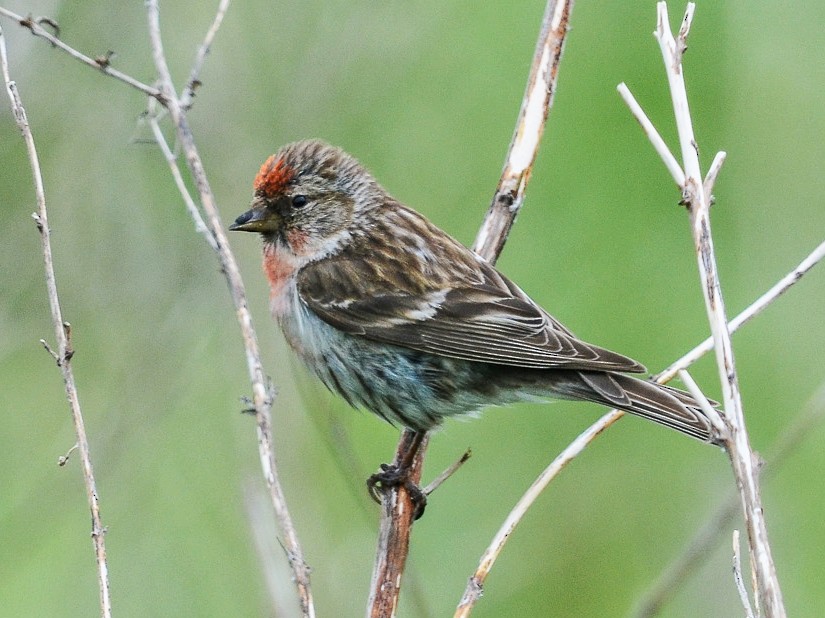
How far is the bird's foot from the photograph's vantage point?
14.0ft

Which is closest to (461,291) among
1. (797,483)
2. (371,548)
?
(371,548)

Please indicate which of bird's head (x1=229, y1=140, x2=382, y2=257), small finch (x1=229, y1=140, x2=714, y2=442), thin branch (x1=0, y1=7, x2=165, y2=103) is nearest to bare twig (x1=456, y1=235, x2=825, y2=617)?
small finch (x1=229, y1=140, x2=714, y2=442)

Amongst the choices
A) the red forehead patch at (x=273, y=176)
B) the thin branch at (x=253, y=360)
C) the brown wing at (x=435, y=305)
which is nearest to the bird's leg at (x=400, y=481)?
the brown wing at (x=435, y=305)

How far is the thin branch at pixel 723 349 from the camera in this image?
256 cm

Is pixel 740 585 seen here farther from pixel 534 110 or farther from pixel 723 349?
pixel 534 110

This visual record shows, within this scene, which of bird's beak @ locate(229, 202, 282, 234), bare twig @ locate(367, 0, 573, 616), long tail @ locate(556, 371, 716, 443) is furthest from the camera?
bird's beak @ locate(229, 202, 282, 234)

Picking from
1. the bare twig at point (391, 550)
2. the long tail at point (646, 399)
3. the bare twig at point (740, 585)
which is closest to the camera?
the bare twig at point (740, 585)

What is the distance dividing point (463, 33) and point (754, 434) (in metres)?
3.15

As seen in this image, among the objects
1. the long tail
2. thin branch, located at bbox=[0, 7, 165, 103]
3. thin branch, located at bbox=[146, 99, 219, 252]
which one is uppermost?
thin branch, located at bbox=[0, 7, 165, 103]

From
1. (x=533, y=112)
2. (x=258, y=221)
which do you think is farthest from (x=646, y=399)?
(x=258, y=221)

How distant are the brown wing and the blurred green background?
1.26 ft

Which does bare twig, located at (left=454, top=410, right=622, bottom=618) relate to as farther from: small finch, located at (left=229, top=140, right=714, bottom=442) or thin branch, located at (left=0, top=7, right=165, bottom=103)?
thin branch, located at (left=0, top=7, right=165, bottom=103)

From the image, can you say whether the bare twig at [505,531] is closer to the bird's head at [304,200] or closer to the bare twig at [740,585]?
the bare twig at [740,585]

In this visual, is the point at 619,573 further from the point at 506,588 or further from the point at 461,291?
the point at 461,291
